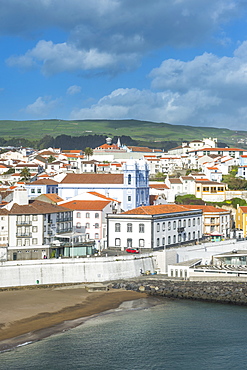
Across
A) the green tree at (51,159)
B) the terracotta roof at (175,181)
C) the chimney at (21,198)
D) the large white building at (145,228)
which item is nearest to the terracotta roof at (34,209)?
the chimney at (21,198)

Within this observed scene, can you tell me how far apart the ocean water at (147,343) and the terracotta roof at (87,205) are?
2098cm

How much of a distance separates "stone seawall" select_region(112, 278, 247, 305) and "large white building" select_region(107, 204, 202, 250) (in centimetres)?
776

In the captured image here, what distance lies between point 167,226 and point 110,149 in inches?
2980

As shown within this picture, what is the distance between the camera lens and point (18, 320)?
1608 inches

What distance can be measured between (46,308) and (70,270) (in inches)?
291

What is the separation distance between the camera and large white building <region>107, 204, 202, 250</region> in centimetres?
5866

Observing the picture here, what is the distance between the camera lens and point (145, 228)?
2311 inches

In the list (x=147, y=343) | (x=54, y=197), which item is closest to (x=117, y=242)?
(x=54, y=197)

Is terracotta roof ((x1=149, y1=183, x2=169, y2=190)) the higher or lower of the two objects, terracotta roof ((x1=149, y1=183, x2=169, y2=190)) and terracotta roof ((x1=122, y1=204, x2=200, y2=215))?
the higher

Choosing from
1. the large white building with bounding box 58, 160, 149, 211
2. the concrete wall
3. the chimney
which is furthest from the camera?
the large white building with bounding box 58, 160, 149, 211

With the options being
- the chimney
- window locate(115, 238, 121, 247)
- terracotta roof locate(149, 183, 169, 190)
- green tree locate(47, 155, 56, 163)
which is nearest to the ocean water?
window locate(115, 238, 121, 247)

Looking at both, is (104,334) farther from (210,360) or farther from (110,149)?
(110,149)

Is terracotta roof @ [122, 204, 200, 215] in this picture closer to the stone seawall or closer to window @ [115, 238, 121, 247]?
window @ [115, 238, 121, 247]

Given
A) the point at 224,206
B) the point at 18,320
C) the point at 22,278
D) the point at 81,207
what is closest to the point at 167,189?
the point at 224,206
